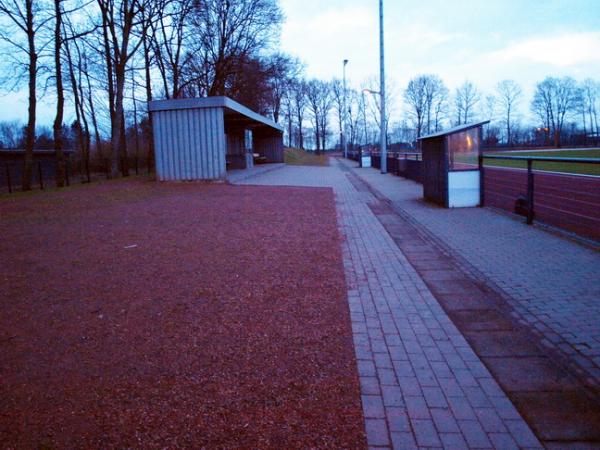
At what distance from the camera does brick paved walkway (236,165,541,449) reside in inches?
110

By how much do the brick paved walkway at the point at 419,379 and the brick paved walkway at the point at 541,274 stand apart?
779 mm

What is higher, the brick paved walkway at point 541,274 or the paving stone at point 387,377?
the brick paved walkway at point 541,274

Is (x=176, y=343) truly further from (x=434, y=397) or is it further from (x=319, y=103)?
(x=319, y=103)

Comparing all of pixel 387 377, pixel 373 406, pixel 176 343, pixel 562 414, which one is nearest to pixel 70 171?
pixel 176 343

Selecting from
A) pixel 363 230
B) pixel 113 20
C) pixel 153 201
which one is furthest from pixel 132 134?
pixel 363 230

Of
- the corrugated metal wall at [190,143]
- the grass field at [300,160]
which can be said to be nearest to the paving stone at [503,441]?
the corrugated metal wall at [190,143]

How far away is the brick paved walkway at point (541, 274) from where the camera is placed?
4027 millimetres

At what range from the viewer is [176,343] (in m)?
4.04

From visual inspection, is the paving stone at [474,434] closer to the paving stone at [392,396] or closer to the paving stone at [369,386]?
the paving stone at [392,396]

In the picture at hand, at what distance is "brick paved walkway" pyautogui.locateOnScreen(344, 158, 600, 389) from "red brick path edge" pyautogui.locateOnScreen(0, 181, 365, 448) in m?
1.75

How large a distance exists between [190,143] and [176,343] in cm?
1679

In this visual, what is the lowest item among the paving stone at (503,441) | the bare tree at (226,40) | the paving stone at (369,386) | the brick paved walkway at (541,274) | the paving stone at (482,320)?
the paving stone at (503,441)

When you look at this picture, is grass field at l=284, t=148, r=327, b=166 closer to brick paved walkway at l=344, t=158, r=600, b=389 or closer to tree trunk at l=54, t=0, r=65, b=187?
tree trunk at l=54, t=0, r=65, b=187

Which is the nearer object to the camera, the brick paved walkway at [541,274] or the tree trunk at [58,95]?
the brick paved walkway at [541,274]
